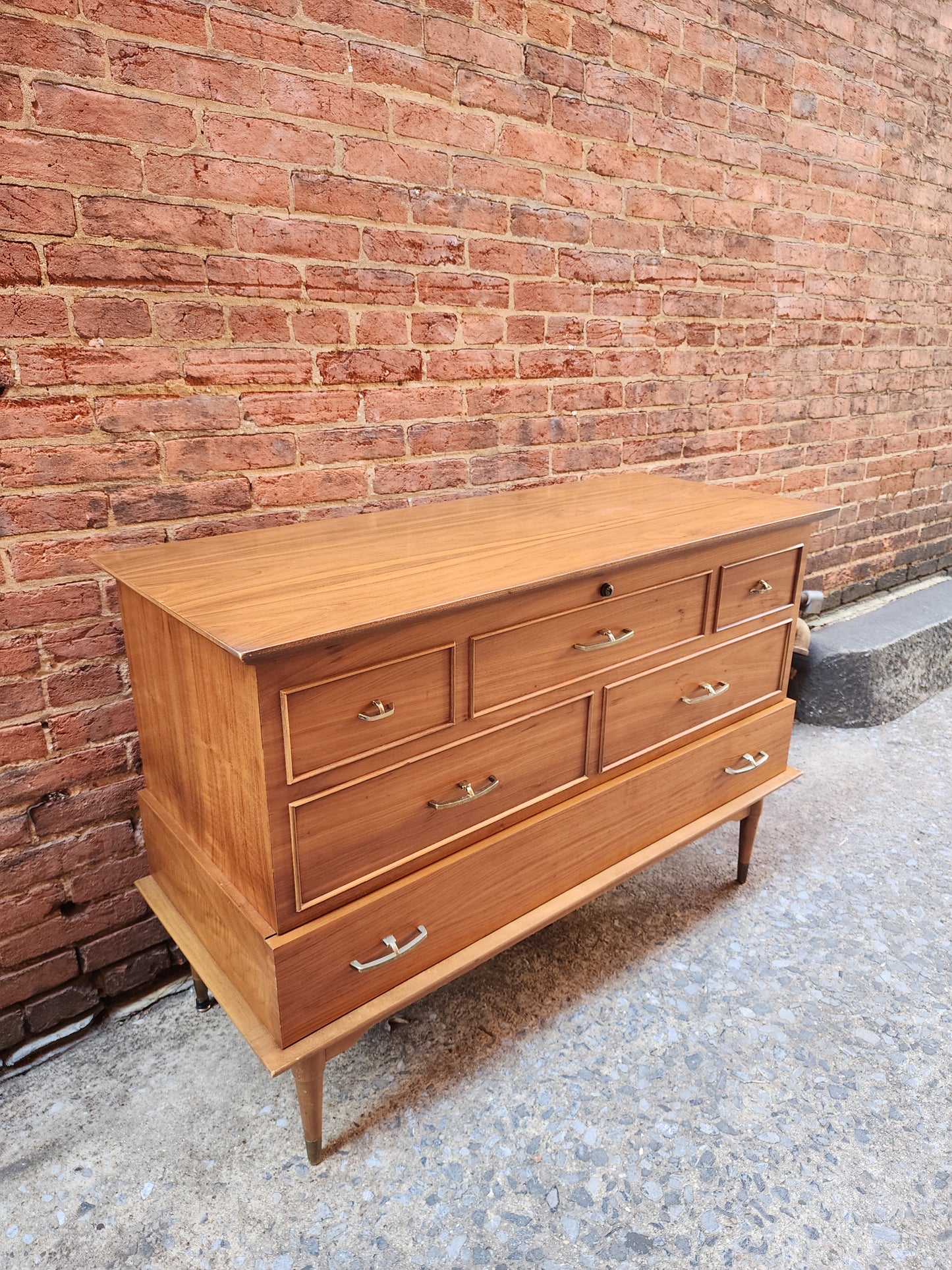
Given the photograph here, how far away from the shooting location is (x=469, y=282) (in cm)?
197

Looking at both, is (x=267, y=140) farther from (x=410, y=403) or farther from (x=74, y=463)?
(x=74, y=463)

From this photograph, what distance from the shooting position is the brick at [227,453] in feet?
5.29

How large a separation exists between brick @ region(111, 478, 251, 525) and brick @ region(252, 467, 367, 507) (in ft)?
0.13

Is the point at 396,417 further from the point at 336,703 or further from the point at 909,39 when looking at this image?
the point at 909,39

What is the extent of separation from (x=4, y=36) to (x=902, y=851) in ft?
8.98

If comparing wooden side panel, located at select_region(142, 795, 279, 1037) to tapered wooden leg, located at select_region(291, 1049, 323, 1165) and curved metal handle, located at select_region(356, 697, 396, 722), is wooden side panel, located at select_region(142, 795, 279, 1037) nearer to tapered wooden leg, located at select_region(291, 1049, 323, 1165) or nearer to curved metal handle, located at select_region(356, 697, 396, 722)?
tapered wooden leg, located at select_region(291, 1049, 323, 1165)

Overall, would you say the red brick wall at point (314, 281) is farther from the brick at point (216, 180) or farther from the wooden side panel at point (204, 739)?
the wooden side panel at point (204, 739)

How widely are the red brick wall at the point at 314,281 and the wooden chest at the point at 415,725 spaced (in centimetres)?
15

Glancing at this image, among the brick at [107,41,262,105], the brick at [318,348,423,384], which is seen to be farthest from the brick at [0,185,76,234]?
the brick at [318,348,423,384]

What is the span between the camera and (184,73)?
1.46 m

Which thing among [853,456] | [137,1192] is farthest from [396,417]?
[853,456]

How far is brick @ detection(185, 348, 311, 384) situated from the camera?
1.60 m

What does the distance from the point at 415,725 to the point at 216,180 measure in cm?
111

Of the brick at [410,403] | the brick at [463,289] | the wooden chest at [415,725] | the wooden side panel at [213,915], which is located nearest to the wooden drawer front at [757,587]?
the wooden chest at [415,725]
